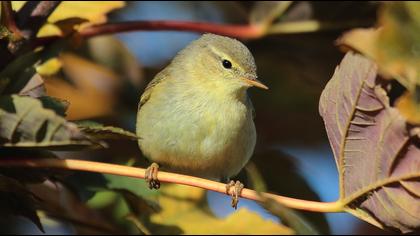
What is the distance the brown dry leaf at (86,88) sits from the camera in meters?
3.27

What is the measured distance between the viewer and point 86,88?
3.37 meters

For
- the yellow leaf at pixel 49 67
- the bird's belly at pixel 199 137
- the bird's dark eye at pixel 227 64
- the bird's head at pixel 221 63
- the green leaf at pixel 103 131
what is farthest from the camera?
the bird's dark eye at pixel 227 64

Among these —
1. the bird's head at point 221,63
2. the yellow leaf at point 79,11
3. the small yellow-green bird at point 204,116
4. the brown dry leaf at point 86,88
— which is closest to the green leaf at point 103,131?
the yellow leaf at point 79,11

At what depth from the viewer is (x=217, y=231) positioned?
8.81 ft

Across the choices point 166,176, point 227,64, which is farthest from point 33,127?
point 227,64

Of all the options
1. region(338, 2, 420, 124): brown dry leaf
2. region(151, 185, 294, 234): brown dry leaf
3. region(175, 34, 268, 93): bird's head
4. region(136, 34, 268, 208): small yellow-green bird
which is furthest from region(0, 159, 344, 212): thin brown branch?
region(175, 34, 268, 93): bird's head

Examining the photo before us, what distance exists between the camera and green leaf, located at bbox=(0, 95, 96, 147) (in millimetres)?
1664

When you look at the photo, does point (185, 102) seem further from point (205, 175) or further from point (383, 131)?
point (383, 131)

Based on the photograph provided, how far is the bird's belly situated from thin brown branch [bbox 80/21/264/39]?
0.30 meters

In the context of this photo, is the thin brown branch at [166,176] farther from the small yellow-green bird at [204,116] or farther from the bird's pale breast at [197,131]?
the bird's pale breast at [197,131]

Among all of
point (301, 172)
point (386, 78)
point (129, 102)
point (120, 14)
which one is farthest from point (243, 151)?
point (386, 78)

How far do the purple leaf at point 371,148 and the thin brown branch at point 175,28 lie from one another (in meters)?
0.94

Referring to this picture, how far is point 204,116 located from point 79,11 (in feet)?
2.22

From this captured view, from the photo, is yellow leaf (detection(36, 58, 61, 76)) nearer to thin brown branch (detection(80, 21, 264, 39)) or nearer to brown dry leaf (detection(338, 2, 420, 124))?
thin brown branch (detection(80, 21, 264, 39))
